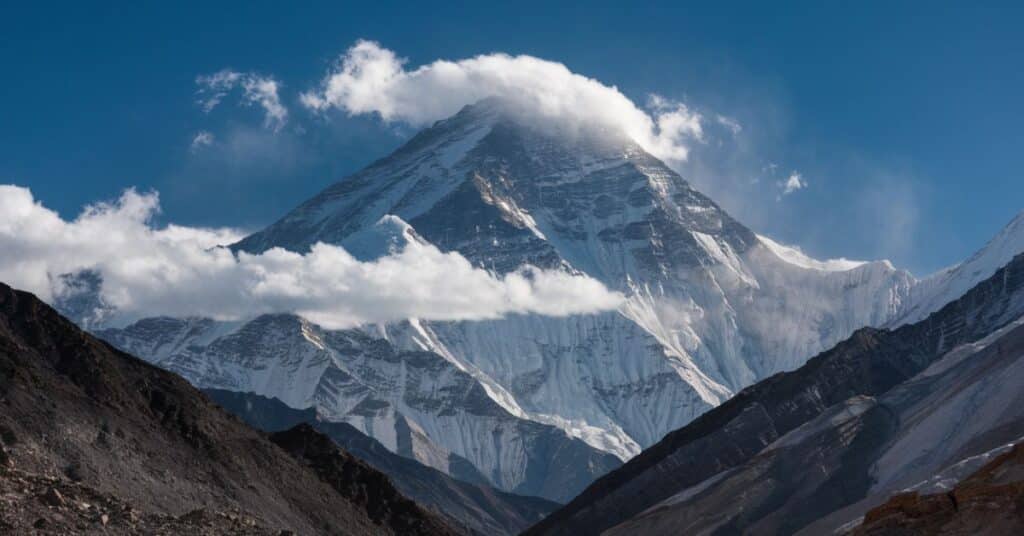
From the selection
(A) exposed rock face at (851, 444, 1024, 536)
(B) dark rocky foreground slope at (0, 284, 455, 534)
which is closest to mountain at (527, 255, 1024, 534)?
(B) dark rocky foreground slope at (0, 284, 455, 534)

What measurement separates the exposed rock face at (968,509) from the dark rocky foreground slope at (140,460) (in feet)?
113

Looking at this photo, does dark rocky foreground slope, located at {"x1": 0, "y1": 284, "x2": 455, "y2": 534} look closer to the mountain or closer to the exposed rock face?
the mountain

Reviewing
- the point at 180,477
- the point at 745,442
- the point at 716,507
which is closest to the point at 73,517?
the point at 180,477

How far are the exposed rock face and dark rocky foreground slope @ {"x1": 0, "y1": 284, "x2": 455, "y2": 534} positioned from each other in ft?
113

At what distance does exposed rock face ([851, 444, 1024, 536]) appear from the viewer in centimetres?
5278

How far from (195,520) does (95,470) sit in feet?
57.5

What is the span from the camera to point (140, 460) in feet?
366

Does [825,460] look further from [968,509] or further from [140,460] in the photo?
[968,509]

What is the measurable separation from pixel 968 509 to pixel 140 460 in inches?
2791

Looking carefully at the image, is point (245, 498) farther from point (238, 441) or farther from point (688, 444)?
point (688, 444)

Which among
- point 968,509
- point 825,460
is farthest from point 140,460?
point 825,460

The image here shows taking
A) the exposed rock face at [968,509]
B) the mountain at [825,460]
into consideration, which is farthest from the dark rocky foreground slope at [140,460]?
the exposed rock face at [968,509]

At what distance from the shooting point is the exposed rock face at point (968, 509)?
173 ft

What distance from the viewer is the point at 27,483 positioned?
248 feet
